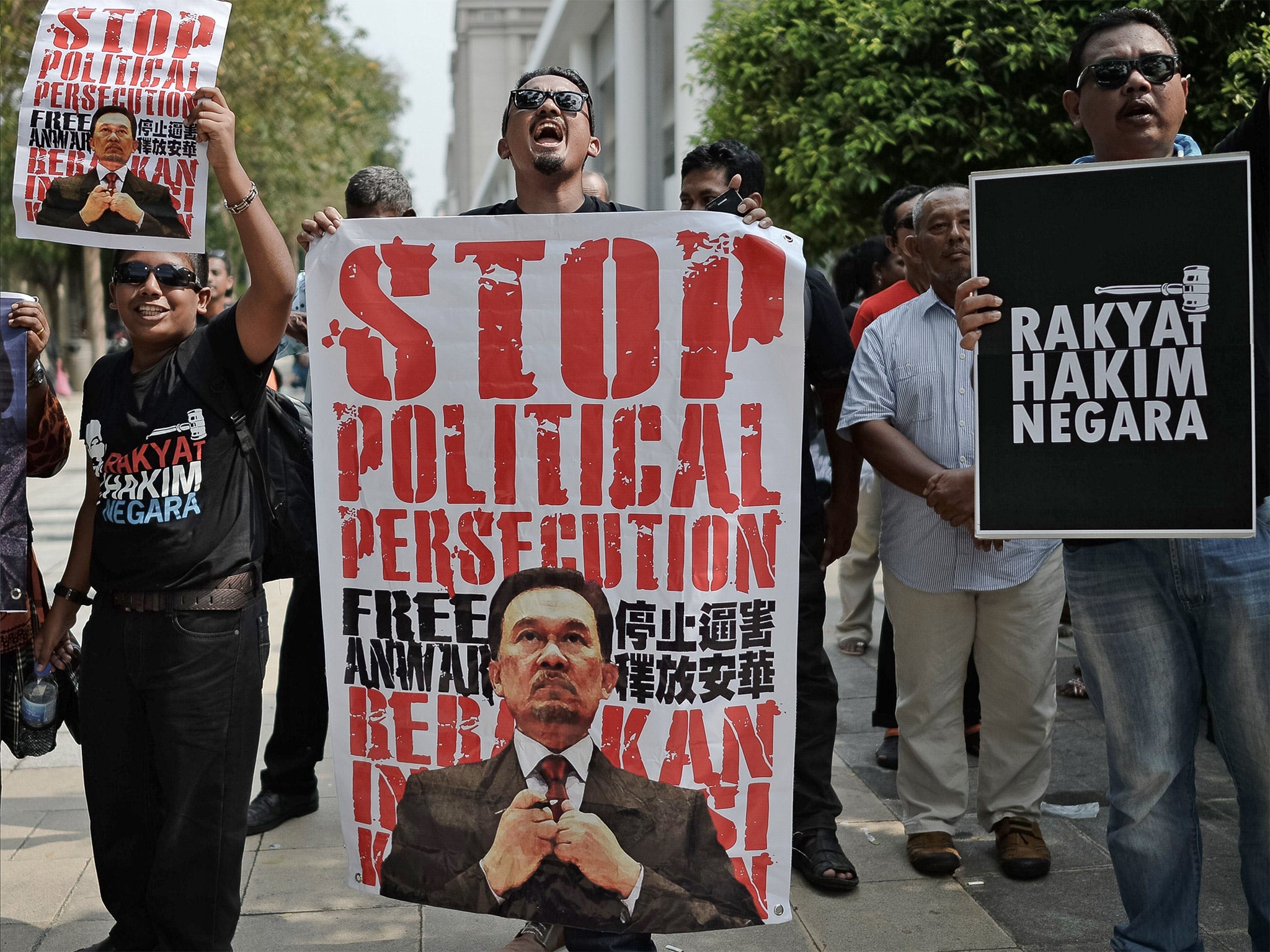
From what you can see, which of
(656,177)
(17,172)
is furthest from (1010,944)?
(656,177)

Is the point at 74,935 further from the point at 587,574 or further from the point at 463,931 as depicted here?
the point at 587,574

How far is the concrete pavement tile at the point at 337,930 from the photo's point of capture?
361cm

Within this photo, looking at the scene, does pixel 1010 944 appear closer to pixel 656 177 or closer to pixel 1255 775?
pixel 1255 775

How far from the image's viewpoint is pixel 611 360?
303 cm

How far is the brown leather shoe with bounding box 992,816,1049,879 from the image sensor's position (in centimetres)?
391

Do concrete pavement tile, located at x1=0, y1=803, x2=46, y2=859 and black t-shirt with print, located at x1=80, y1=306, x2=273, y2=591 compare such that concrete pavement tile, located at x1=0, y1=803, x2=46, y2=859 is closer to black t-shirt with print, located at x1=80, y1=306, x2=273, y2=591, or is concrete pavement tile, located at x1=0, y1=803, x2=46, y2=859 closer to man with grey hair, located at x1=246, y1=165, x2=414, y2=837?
man with grey hair, located at x1=246, y1=165, x2=414, y2=837

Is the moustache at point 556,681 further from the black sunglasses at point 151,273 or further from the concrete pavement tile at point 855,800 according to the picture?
the concrete pavement tile at point 855,800

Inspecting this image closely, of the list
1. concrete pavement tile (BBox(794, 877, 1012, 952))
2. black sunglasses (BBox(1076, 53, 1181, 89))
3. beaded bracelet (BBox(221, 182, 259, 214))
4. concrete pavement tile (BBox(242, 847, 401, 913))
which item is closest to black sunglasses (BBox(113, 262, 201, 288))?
beaded bracelet (BBox(221, 182, 259, 214))

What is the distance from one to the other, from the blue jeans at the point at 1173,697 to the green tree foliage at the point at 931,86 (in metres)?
3.95

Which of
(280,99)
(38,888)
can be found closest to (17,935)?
(38,888)

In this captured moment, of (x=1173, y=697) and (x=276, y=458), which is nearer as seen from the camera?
(x=1173, y=697)

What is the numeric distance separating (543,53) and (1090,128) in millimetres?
34317

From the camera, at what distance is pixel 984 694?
4086mm

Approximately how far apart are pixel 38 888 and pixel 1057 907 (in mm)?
3040
